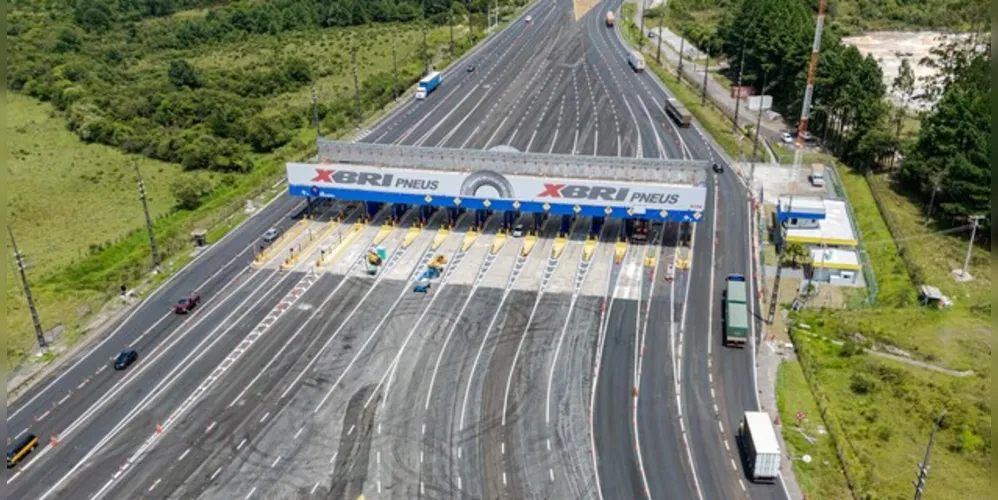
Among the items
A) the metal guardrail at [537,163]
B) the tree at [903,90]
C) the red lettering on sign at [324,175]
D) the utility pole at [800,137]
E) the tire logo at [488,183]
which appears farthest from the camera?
the tree at [903,90]

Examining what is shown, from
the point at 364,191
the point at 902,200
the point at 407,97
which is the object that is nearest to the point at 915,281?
the point at 902,200

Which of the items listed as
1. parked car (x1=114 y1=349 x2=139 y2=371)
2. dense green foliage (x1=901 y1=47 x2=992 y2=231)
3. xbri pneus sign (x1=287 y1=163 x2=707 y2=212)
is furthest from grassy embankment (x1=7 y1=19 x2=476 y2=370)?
dense green foliage (x1=901 y1=47 x2=992 y2=231)

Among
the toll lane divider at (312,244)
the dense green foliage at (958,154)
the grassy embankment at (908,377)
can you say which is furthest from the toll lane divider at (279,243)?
the dense green foliage at (958,154)

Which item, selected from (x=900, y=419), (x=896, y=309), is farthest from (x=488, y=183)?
(x=900, y=419)

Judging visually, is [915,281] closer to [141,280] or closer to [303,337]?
[303,337]

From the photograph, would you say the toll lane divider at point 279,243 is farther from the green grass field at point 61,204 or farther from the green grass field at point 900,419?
the green grass field at point 900,419
